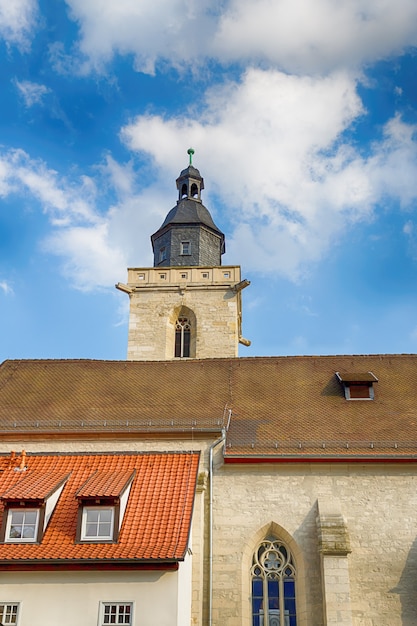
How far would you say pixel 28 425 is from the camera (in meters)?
17.3

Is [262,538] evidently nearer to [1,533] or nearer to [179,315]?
[1,533]

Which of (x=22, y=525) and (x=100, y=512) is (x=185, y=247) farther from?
(x=22, y=525)

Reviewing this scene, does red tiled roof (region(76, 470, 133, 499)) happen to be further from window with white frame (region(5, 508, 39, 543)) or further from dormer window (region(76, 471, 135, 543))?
window with white frame (region(5, 508, 39, 543))

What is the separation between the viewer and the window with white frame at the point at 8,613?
39.3 feet

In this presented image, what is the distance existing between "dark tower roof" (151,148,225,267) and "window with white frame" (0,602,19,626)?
17786mm

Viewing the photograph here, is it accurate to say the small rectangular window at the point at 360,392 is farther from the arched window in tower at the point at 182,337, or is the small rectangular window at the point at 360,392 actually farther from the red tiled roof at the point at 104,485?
the arched window in tower at the point at 182,337

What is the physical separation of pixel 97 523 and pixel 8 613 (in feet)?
7.17

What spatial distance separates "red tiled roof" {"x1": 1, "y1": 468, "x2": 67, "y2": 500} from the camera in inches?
522

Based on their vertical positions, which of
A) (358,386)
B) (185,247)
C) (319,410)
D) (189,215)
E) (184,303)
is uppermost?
(189,215)

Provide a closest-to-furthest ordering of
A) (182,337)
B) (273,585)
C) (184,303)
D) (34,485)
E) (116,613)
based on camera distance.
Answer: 1. (116,613)
2. (34,485)
3. (273,585)
4. (182,337)
5. (184,303)

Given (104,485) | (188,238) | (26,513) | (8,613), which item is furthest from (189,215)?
(8,613)

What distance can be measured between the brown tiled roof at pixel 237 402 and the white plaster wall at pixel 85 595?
14.7ft

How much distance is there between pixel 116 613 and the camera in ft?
39.4

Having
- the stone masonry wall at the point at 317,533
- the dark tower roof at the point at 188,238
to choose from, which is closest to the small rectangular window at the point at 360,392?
the stone masonry wall at the point at 317,533
